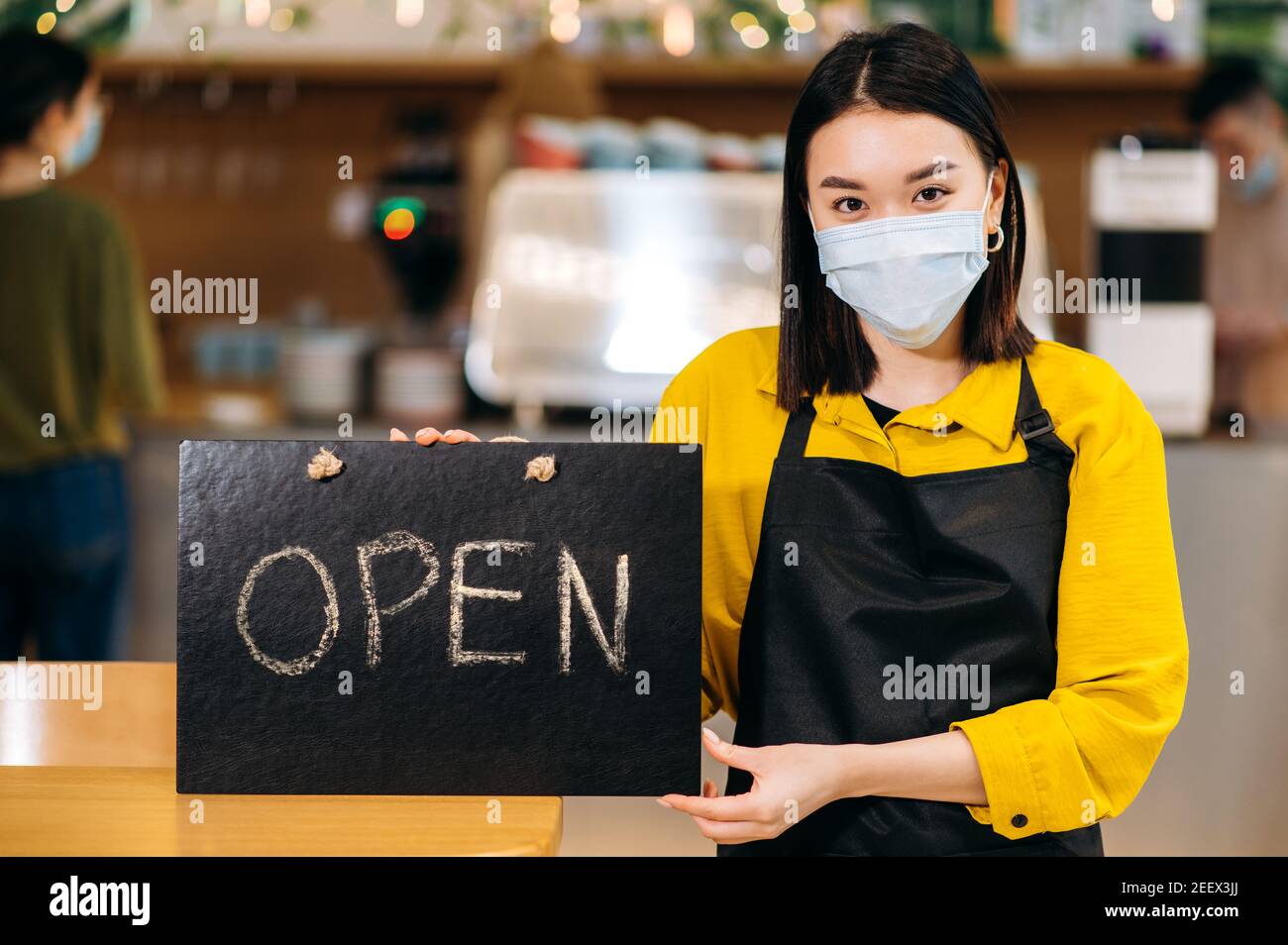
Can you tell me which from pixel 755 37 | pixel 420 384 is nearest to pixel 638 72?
pixel 755 37

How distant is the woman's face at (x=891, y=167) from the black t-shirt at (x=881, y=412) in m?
0.18

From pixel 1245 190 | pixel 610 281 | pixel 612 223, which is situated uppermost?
pixel 1245 190

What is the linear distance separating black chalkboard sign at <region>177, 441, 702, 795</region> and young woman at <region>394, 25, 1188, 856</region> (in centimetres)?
7

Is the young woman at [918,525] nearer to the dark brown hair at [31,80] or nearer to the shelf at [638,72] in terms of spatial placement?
the dark brown hair at [31,80]

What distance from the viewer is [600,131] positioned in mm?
2766

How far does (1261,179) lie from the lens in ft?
9.99

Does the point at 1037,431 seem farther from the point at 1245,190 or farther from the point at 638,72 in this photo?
the point at 638,72

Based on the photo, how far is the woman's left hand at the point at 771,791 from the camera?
3.42ft

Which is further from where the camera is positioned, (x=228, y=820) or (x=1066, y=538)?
(x=1066, y=538)

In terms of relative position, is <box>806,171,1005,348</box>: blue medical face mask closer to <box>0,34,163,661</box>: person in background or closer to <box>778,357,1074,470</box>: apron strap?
<box>778,357,1074,470</box>: apron strap

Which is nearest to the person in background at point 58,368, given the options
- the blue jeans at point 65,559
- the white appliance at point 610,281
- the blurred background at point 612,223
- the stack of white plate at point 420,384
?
the blue jeans at point 65,559

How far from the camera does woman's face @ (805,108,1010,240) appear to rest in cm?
111

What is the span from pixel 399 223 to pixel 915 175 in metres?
2.00

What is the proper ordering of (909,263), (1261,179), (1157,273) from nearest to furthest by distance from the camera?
(909,263), (1157,273), (1261,179)
